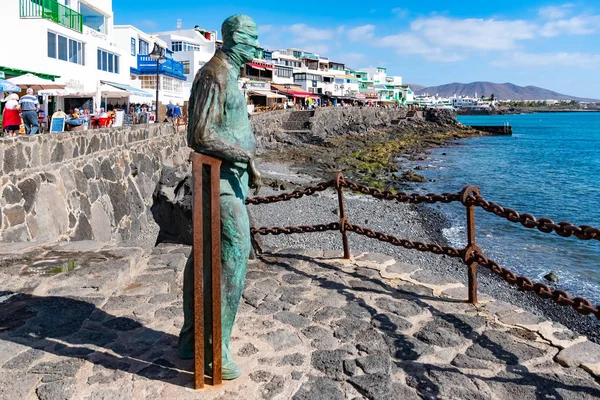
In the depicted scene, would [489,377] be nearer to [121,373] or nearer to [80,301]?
[121,373]

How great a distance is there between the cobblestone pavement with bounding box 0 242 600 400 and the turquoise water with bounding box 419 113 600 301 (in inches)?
299

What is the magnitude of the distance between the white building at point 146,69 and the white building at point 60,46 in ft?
14.2

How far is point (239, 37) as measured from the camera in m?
3.39

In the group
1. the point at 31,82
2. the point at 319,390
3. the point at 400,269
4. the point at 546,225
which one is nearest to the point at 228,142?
the point at 319,390

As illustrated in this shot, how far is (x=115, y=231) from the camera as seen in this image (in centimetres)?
1227

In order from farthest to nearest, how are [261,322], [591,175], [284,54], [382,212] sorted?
1. [284,54]
2. [591,175]
3. [382,212]
4. [261,322]

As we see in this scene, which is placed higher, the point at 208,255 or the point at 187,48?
the point at 187,48

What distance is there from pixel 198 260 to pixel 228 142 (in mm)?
732

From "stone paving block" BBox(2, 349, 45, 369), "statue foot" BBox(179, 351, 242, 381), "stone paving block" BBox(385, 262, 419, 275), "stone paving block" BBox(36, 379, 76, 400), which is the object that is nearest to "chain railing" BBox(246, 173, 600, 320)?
"stone paving block" BBox(385, 262, 419, 275)

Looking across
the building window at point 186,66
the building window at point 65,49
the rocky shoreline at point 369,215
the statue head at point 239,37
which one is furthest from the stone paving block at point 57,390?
the building window at point 186,66

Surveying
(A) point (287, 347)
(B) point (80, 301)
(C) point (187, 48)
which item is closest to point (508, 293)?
(A) point (287, 347)

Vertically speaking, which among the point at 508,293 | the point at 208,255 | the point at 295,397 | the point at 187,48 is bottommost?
the point at 508,293

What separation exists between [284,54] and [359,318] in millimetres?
88250

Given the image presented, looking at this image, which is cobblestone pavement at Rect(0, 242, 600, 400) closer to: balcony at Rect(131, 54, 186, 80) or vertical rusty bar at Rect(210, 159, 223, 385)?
vertical rusty bar at Rect(210, 159, 223, 385)
